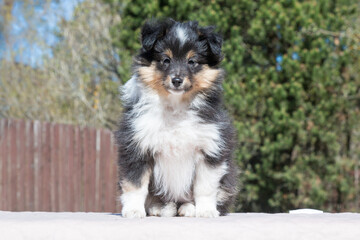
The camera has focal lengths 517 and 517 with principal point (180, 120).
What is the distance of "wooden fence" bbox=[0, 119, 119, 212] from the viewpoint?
1089cm

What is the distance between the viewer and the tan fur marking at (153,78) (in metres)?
4.74

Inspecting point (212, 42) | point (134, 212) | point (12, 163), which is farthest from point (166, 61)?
point (12, 163)

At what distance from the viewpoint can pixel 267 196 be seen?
1221 cm

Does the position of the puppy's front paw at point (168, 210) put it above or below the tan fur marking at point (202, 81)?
below

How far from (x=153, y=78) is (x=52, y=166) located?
696cm

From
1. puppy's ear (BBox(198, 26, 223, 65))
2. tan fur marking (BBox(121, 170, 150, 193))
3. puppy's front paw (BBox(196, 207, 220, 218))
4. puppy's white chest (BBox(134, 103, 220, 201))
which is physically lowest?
puppy's front paw (BBox(196, 207, 220, 218))

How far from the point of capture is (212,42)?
16.0 ft

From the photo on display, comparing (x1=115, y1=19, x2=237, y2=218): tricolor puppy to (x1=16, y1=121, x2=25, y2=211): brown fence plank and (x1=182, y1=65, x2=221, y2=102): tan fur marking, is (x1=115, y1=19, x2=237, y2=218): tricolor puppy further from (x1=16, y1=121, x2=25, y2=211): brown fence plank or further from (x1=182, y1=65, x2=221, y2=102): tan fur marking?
(x1=16, y1=121, x2=25, y2=211): brown fence plank

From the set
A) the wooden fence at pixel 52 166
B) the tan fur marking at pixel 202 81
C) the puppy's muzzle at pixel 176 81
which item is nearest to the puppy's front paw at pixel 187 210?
the tan fur marking at pixel 202 81

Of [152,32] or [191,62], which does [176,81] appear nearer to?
[191,62]

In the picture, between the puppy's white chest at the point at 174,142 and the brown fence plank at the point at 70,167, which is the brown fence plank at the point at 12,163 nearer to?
the brown fence plank at the point at 70,167

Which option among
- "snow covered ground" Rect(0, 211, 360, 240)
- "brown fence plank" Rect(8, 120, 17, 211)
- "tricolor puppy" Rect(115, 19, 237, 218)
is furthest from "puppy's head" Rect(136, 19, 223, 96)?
"brown fence plank" Rect(8, 120, 17, 211)

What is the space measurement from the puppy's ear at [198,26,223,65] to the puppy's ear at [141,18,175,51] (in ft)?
1.06

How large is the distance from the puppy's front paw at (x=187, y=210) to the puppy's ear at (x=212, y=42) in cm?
138
